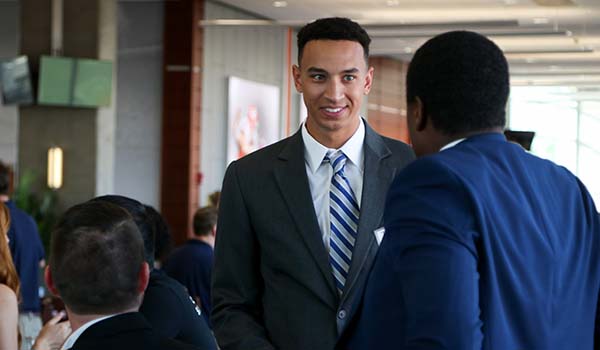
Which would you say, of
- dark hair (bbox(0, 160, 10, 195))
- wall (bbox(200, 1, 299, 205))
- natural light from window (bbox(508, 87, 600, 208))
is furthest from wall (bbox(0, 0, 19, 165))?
dark hair (bbox(0, 160, 10, 195))

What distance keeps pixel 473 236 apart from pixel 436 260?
0.07 meters

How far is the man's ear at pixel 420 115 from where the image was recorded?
161 centimetres

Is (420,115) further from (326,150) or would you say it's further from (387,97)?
(387,97)

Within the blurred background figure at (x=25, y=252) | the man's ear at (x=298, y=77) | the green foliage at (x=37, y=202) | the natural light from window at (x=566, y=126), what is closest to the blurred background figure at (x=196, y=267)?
the blurred background figure at (x=25, y=252)

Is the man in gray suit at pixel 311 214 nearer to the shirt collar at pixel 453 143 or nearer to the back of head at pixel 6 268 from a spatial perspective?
the shirt collar at pixel 453 143

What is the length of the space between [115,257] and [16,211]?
5.41m

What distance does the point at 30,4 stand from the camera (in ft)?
44.0

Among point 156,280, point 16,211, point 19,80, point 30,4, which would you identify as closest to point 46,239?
point 19,80

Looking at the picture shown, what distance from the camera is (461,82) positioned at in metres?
1.57

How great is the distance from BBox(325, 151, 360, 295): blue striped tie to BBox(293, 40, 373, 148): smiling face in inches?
2.3

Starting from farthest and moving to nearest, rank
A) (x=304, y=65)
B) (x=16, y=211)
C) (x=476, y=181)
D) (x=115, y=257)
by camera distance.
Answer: (x=16, y=211)
(x=304, y=65)
(x=115, y=257)
(x=476, y=181)

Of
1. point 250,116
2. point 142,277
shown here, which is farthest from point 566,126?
point 250,116

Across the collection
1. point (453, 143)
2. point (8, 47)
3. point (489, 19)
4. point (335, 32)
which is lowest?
point (453, 143)

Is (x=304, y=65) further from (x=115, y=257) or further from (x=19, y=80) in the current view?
(x=19, y=80)
